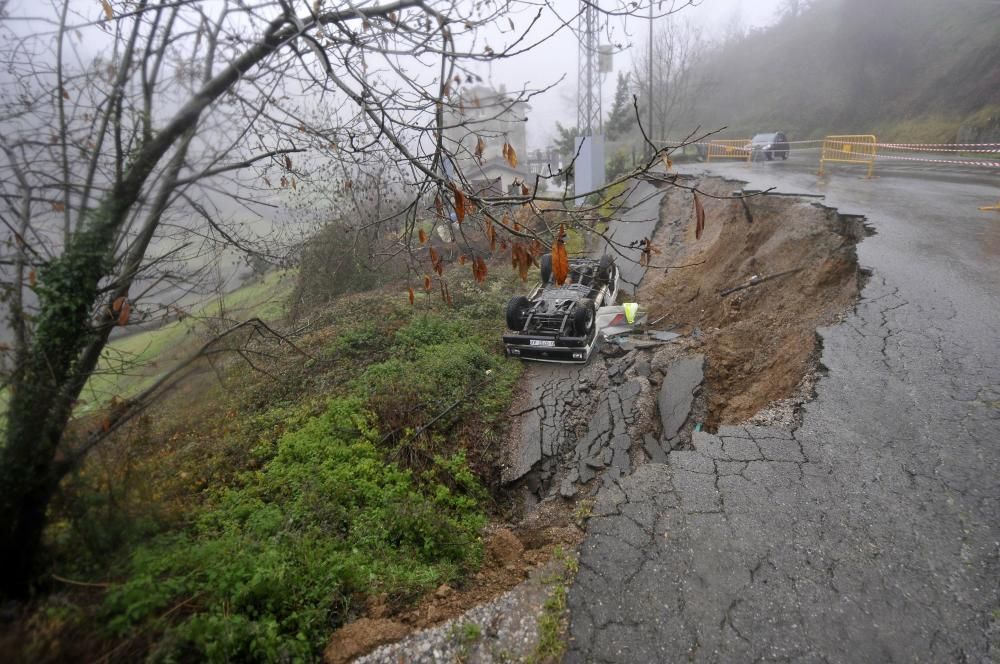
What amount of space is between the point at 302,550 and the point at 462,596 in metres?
1.13

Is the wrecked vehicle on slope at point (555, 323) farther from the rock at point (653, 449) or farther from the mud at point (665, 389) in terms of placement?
the rock at point (653, 449)

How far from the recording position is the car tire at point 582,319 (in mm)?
7330

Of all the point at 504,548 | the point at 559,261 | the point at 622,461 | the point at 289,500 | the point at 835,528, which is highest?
the point at 559,261

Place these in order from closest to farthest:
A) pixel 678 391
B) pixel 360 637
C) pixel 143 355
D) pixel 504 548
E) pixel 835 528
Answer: pixel 143 355 < pixel 360 637 < pixel 835 528 < pixel 504 548 < pixel 678 391

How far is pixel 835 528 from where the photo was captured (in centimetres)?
305

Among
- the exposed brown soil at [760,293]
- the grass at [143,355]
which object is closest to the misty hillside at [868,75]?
the exposed brown soil at [760,293]

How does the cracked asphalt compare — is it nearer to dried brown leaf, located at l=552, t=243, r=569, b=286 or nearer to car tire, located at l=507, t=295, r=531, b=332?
dried brown leaf, located at l=552, t=243, r=569, b=286

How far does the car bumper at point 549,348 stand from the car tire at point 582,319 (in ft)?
0.48

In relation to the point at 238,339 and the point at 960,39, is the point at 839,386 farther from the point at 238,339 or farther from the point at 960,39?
the point at 960,39

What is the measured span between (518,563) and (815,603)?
5.91ft

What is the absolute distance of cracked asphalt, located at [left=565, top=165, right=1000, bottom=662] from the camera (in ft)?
8.30

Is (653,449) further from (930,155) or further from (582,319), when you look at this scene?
(930,155)

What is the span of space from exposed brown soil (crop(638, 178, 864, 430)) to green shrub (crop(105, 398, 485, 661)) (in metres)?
2.82

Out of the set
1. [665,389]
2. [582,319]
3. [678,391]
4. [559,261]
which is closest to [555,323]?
[582,319]
